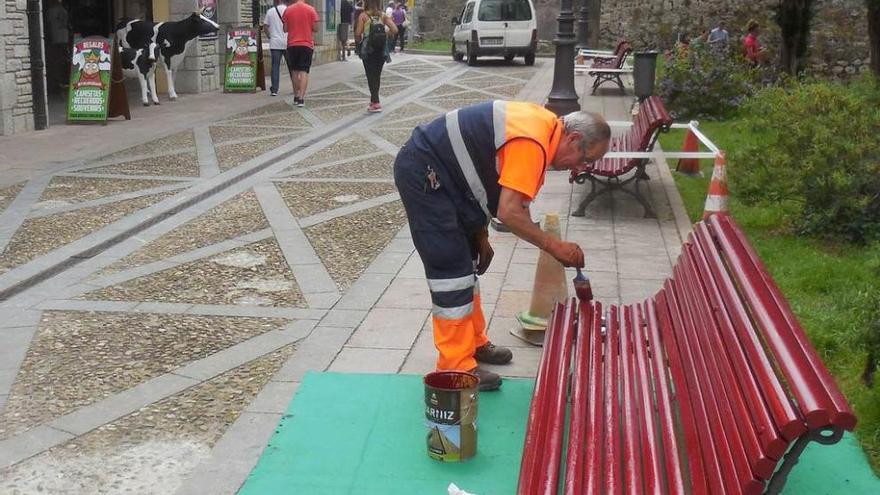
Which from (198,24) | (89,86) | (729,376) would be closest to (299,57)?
(198,24)

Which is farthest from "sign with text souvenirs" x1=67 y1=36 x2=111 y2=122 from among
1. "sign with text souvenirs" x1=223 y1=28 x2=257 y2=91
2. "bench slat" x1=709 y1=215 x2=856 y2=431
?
"bench slat" x1=709 y1=215 x2=856 y2=431

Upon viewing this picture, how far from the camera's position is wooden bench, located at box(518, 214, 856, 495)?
2.65 metres

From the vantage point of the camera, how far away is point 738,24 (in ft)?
91.6

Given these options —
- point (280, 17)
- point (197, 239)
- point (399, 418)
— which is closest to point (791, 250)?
point (399, 418)

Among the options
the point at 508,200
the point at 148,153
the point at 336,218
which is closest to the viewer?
the point at 508,200

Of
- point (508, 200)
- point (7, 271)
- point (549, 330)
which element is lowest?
point (7, 271)

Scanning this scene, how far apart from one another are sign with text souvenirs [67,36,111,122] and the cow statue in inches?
77.7

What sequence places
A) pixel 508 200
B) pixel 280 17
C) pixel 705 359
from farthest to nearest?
pixel 280 17 < pixel 508 200 < pixel 705 359

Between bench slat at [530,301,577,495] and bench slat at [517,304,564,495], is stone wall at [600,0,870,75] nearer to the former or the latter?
bench slat at [530,301,577,495]

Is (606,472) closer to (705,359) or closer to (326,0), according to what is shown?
(705,359)

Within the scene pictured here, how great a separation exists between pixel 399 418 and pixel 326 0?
24.0 meters

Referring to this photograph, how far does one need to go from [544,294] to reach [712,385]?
2.39m

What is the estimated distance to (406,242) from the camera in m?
7.87

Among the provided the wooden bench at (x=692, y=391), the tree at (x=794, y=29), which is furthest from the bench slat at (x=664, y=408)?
the tree at (x=794, y=29)
